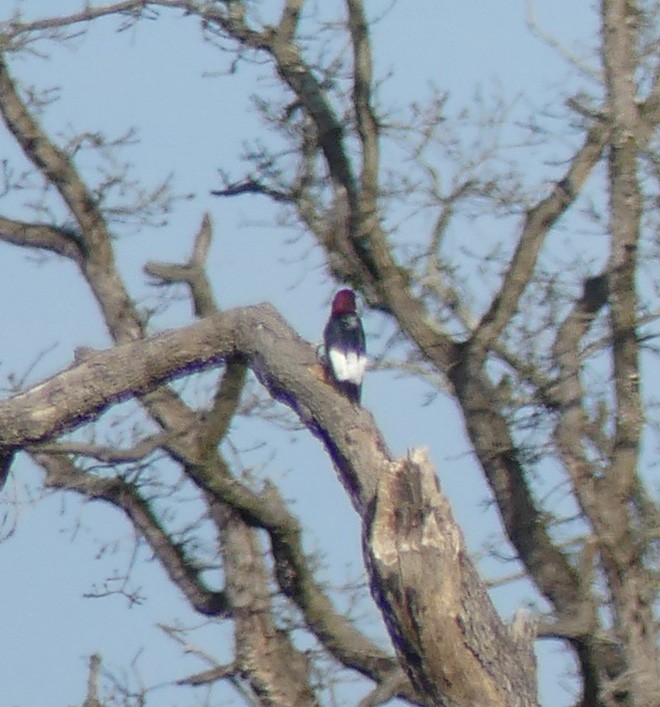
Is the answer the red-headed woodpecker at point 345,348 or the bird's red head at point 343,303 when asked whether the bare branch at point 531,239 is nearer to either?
the bird's red head at point 343,303

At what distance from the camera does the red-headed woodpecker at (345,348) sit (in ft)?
23.9

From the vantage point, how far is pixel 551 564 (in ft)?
34.2

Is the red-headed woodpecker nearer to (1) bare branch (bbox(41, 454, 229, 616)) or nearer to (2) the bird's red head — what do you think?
(2) the bird's red head

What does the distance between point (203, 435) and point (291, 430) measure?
1.53 meters

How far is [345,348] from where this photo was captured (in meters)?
7.80

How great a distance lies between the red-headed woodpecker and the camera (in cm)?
729

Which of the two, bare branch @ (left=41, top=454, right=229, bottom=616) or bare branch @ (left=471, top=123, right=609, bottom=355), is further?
bare branch @ (left=471, top=123, right=609, bottom=355)

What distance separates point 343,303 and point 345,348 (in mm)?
1450

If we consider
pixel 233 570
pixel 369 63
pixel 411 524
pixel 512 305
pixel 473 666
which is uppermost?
pixel 369 63

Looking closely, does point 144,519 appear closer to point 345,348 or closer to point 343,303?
point 343,303

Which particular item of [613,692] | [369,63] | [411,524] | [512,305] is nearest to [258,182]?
[369,63]

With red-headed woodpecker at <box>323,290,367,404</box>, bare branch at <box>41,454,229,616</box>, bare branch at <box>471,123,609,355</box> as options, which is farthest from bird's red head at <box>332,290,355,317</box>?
bare branch at <box>41,454,229,616</box>

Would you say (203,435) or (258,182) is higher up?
(258,182)

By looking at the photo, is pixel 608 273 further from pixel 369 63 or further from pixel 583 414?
pixel 369 63
